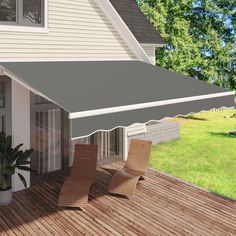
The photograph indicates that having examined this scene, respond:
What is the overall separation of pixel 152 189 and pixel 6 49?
7.86 metres

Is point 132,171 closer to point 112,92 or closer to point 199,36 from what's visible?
point 112,92

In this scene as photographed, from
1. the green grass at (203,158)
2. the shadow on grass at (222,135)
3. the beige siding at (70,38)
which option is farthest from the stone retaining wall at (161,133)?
the beige siding at (70,38)

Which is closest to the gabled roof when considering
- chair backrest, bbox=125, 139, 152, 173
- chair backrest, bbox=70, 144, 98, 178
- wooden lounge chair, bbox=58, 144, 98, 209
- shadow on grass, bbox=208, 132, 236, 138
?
shadow on grass, bbox=208, 132, 236, 138

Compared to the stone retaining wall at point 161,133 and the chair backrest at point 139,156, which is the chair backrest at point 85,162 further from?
the stone retaining wall at point 161,133

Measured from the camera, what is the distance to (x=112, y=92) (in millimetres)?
12055

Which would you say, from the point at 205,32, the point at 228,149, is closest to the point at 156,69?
the point at 228,149

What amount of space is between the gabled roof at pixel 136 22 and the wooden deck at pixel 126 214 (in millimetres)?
12172

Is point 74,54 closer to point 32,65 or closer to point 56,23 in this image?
point 56,23

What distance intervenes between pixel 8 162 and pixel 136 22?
1552 cm

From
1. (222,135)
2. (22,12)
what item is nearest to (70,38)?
(22,12)

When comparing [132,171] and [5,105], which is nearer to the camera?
[5,105]

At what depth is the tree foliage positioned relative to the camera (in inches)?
1657

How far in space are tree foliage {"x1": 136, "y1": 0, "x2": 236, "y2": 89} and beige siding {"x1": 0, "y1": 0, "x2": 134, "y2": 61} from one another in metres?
25.5

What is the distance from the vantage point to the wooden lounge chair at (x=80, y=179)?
43.0ft
